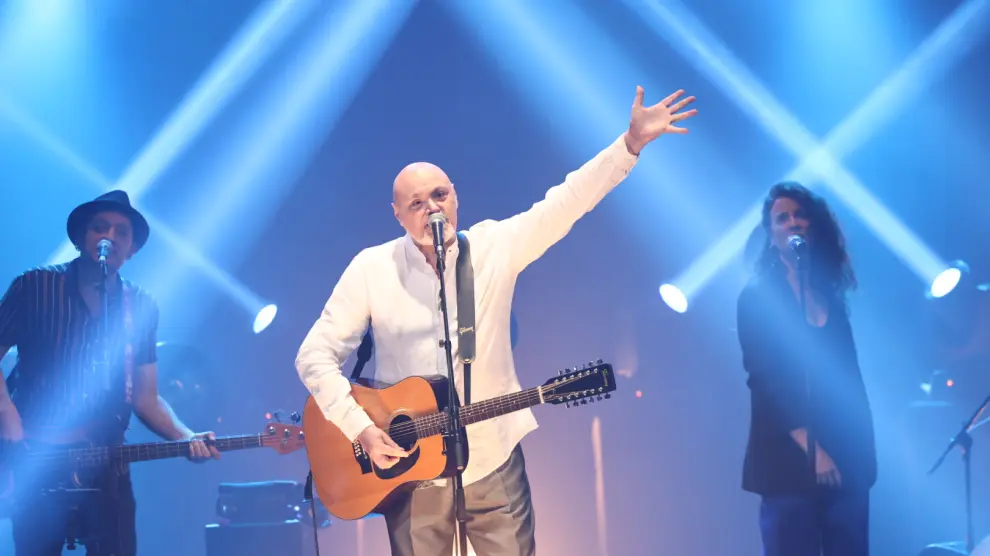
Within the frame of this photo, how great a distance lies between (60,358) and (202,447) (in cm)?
86

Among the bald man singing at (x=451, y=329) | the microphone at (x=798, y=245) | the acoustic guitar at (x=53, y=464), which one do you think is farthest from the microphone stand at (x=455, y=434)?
the acoustic guitar at (x=53, y=464)

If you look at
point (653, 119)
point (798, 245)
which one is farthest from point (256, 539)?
point (653, 119)

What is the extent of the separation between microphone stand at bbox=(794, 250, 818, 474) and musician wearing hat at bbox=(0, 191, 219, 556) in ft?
10.1

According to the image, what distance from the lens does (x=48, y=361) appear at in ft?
14.7

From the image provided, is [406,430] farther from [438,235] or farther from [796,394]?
[796,394]

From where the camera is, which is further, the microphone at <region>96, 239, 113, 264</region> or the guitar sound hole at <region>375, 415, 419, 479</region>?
the microphone at <region>96, 239, 113, 264</region>

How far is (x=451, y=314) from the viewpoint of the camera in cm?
343

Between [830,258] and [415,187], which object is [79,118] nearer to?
[415,187]

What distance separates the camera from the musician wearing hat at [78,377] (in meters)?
4.28

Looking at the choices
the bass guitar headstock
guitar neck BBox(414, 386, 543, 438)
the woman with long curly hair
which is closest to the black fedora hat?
the bass guitar headstock

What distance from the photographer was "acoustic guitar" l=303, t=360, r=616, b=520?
10.6ft

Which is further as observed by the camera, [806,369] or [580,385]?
[806,369]

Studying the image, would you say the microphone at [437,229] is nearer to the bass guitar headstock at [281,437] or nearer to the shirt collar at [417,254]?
the shirt collar at [417,254]

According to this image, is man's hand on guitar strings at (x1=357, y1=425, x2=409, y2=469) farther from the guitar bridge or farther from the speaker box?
the speaker box
